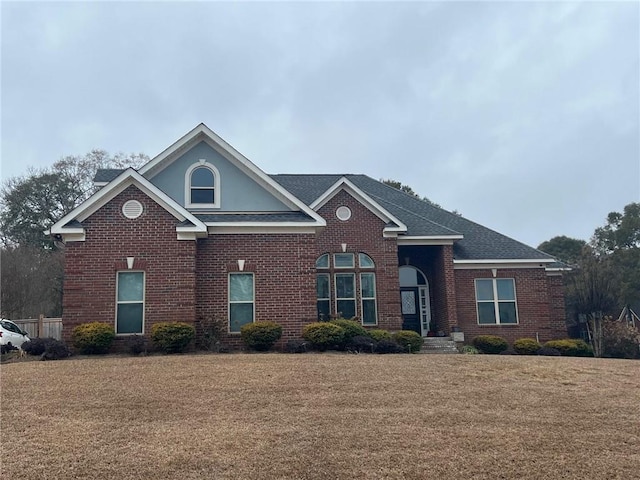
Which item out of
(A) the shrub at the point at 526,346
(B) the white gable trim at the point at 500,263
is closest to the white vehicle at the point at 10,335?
(B) the white gable trim at the point at 500,263

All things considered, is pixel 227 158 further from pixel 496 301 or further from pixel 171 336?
pixel 496 301

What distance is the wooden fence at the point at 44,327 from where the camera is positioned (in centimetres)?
2259

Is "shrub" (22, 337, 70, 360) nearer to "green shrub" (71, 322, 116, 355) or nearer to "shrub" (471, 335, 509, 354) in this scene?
"green shrub" (71, 322, 116, 355)

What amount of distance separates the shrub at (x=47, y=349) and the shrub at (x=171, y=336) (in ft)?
7.42

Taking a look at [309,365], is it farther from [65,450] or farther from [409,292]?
[409,292]

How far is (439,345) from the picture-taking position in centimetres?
2055

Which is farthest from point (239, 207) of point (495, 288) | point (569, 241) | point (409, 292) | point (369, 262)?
point (569, 241)

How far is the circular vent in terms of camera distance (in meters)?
16.4

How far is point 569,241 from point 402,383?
47974 mm

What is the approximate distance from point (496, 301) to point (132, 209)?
1452 centimetres

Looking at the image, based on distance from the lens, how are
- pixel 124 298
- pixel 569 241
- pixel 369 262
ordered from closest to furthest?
pixel 124 298 < pixel 369 262 < pixel 569 241

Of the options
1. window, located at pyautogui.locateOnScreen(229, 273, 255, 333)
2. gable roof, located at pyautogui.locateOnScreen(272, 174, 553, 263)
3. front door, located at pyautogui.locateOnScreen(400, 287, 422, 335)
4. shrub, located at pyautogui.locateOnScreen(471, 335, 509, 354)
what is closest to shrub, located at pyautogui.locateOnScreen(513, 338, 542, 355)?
shrub, located at pyautogui.locateOnScreen(471, 335, 509, 354)

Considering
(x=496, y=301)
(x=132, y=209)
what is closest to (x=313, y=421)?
(x=132, y=209)

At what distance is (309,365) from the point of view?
1315 centimetres
